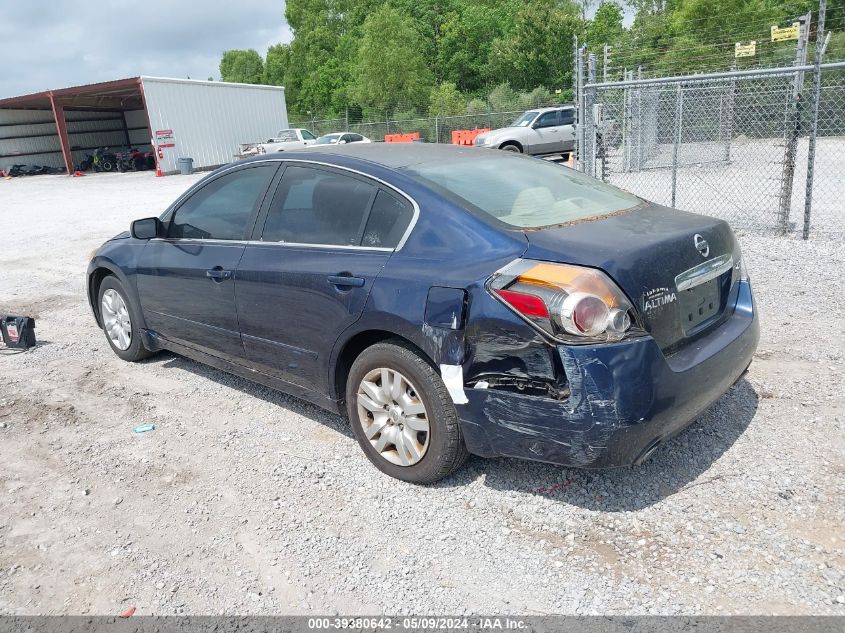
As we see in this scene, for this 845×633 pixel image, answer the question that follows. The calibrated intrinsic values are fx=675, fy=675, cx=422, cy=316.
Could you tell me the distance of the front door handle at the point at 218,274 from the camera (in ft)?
13.4

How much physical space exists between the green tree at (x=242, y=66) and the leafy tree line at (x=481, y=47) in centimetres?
2291

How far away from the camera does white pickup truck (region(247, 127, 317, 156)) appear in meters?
28.7

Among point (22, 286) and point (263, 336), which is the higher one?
point (263, 336)

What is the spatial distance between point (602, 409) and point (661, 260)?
76 centimetres

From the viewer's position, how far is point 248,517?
3213 millimetres

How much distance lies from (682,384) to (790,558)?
2.56ft

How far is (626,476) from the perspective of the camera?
132 inches

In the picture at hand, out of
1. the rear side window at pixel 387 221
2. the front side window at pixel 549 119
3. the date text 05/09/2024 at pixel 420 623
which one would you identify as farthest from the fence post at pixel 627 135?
the date text 05/09/2024 at pixel 420 623

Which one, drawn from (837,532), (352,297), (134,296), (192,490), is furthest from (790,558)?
(134,296)

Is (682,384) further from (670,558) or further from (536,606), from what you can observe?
(536,606)

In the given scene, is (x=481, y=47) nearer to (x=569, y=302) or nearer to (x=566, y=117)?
(x=566, y=117)

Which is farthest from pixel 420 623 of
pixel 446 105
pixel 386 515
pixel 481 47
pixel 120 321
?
A: pixel 481 47

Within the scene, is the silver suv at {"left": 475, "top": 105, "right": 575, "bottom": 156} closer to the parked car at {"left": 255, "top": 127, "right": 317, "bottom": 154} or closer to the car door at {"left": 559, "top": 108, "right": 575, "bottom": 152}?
the car door at {"left": 559, "top": 108, "right": 575, "bottom": 152}

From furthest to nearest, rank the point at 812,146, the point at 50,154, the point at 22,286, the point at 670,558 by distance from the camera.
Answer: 1. the point at 50,154
2. the point at 22,286
3. the point at 812,146
4. the point at 670,558
